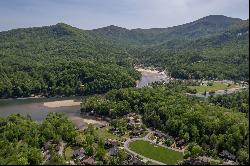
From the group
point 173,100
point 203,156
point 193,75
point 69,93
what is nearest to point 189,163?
point 203,156

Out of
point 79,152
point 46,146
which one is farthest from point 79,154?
point 46,146

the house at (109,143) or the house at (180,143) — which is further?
the house at (180,143)

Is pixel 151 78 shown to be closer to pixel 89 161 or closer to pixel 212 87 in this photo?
pixel 212 87

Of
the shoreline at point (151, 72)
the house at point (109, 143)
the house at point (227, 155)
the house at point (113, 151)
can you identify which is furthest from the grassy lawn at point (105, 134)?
the shoreline at point (151, 72)

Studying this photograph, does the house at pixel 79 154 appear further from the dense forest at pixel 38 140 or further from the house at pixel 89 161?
the house at pixel 89 161

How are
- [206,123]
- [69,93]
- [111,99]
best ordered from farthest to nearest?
1. [69,93]
2. [111,99]
3. [206,123]

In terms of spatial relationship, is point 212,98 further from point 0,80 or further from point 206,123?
point 0,80
